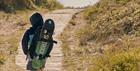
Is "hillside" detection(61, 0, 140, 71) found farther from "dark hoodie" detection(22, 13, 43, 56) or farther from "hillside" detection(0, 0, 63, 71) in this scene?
"dark hoodie" detection(22, 13, 43, 56)

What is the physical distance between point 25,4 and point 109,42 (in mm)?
17509

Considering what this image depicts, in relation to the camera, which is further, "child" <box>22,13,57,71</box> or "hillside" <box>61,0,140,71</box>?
"hillside" <box>61,0,140,71</box>

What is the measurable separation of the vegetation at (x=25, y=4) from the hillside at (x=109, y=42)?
835 centimetres

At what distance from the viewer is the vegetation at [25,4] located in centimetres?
2865

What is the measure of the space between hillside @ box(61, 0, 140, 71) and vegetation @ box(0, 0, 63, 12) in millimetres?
8347

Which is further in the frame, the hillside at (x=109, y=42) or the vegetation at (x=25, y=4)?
the vegetation at (x=25, y=4)

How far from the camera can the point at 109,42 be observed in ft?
46.6

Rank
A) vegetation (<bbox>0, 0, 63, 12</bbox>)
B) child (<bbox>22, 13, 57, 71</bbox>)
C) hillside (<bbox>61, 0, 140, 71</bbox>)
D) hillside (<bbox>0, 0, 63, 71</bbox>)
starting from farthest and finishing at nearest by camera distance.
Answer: vegetation (<bbox>0, 0, 63, 12</bbox>) → hillside (<bbox>0, 0, 63, 71</bbox>) → hillside (<bbox>61, 0, 140, 71</bbox>) → child (<bbox>22, 13, 57, 71</bbox>)

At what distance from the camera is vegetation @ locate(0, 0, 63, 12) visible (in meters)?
28.6

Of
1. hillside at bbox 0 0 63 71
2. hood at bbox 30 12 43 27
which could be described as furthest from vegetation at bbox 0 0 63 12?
hood at bbox 30 12 43 27

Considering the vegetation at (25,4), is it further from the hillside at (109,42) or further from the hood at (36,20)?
the hood at (36,20)

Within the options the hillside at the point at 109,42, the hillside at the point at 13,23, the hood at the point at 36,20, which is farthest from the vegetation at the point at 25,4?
the hood at the point at 36,20

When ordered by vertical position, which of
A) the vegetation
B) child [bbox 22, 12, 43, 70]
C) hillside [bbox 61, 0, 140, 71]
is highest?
child [bbox 22, 12, 43, 70]

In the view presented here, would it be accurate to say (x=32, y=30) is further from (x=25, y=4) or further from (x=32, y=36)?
(x=25, y=4)
